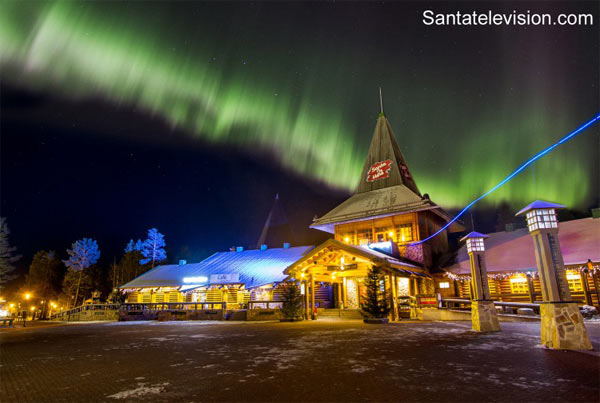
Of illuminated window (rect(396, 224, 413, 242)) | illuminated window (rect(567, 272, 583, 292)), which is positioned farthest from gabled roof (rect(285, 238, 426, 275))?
illuminated window (rect(567, 272, 583, 292))

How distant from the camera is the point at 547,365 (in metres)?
6.50

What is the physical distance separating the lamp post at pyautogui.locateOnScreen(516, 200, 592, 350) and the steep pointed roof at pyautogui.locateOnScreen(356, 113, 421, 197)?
21426mm

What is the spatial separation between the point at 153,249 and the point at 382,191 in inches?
1621

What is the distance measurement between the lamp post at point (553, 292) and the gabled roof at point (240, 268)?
23.2m

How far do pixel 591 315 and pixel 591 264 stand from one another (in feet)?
10.2

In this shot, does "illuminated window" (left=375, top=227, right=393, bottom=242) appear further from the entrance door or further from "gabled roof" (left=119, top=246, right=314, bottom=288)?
"gabled roof" (left=119, top=246, right=314, bottom=288)

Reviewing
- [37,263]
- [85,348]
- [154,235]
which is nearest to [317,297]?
[85,348]

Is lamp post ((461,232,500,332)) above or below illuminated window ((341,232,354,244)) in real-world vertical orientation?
below

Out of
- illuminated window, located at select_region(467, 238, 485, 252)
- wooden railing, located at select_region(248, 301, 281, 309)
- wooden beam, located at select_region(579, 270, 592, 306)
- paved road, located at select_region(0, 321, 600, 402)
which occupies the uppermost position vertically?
illuminated window, located at select_region(467, 238, 485, 252)

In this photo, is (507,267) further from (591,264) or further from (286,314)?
(286,314)

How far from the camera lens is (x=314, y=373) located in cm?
626

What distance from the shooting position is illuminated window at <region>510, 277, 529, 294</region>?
2377cm

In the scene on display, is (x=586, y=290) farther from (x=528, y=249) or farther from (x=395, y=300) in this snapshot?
(x=395, y=300)

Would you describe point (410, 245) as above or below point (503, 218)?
below
